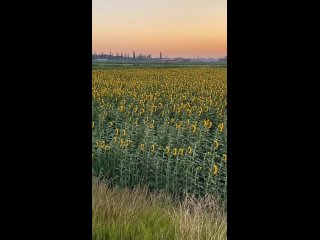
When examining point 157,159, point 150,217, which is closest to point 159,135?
point 157,159

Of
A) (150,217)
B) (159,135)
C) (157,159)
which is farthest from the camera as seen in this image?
(159,135)

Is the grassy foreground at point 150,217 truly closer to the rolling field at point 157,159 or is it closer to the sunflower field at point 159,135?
the rolling field at point 157,159

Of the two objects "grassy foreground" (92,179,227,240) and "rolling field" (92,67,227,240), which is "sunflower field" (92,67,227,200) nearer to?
"rolling field" (92,67,227,240)

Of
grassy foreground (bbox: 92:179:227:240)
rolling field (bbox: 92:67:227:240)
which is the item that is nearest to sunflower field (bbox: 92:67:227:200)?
rolling field (bbox: 92:67:227:240)

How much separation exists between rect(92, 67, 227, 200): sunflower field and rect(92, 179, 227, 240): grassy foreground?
0.25m

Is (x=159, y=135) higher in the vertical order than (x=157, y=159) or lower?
higher

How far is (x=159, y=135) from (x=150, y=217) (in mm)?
1380

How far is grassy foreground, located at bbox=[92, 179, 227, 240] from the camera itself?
2.12 metres

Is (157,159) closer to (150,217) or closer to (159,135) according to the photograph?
(159,135)

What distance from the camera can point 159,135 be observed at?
368cm

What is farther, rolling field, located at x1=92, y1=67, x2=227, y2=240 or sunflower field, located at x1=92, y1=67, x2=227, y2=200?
sunflower field, located at x1=92, y1=67, x2=227, y2=200
